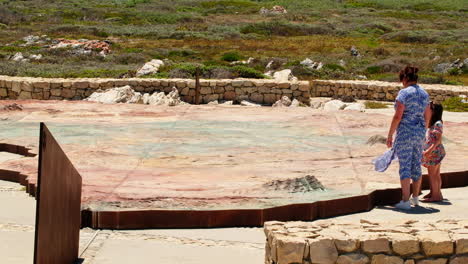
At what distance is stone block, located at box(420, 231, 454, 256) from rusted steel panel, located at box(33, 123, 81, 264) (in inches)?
103

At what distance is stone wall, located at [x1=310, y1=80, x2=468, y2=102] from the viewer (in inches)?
886

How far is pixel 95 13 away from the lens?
8006cm

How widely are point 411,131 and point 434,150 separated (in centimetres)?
59

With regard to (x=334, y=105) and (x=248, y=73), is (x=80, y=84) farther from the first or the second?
(x=248, y=73)

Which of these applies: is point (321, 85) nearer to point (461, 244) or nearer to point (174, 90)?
point (174, 90)

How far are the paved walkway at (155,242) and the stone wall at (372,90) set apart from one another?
14.5 meters

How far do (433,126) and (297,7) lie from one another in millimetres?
102232

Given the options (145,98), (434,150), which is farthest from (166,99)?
(434,150)

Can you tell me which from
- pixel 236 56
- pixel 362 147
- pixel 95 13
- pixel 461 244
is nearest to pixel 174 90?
pixel 362 147

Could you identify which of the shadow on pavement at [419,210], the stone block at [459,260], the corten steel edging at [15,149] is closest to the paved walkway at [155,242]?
the shadow on pavement at [419,210]

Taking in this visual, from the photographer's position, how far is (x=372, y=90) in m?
23.5

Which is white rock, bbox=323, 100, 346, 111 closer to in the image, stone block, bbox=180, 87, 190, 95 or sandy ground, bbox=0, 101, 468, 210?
sandy ground, bbox=0, 101, 468, 210

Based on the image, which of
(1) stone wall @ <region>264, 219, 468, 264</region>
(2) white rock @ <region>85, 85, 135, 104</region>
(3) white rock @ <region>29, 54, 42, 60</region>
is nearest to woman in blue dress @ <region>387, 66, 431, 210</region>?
(1) stone wall @ <region>264, 219, 468, 264</region>

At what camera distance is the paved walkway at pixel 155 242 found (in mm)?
6680
